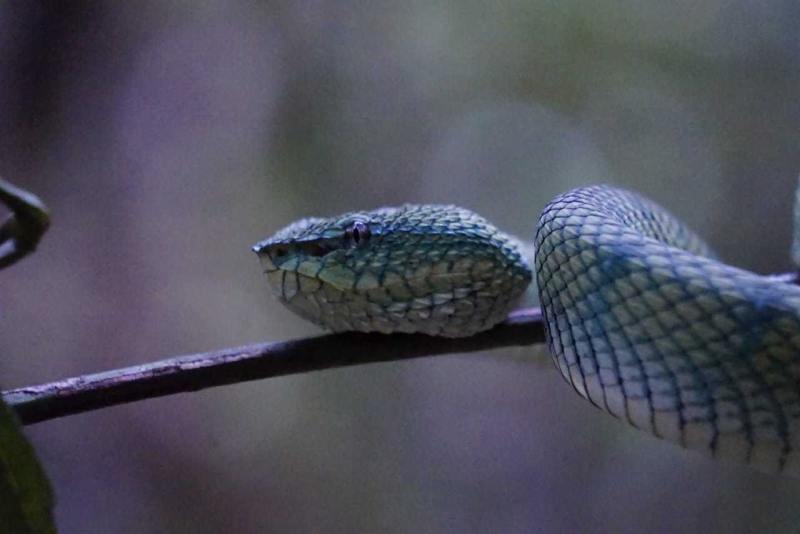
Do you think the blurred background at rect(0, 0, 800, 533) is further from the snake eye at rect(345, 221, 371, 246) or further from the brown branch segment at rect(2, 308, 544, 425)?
the snake eye at rect(345, 221, 371, 246)

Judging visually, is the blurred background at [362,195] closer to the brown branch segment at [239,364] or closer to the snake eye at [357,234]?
the brown branch segment at [239,364]

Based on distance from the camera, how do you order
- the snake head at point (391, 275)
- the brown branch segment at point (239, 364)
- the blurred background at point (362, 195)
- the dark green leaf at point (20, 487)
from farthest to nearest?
the blurred background at point (362, 195) → the snake head at point (391, 275) → the brown branch segment at point (239, 364) → the dark green leaf at point (20, 487)

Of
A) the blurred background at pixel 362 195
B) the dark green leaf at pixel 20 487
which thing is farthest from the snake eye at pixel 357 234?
the blurred background at pixel 362 195

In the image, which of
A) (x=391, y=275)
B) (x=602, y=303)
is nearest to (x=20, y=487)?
(x=391, y=275)

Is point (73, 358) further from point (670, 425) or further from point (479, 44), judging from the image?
point (670, 425)

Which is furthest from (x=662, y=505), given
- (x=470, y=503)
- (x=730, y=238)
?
(x=730, y=238)

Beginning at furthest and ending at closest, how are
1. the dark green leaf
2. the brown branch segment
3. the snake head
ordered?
1. the snake head
2. the brown branch segment
3. the dark green leaf

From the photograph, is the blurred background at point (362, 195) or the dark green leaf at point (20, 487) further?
the blurred background at point (362, 195)

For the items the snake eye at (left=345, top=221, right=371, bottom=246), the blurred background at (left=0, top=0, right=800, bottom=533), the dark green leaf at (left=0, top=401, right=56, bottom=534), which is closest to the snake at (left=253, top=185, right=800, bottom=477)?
the snake eye at (left=345, top=221, right=371, bottom=246)
